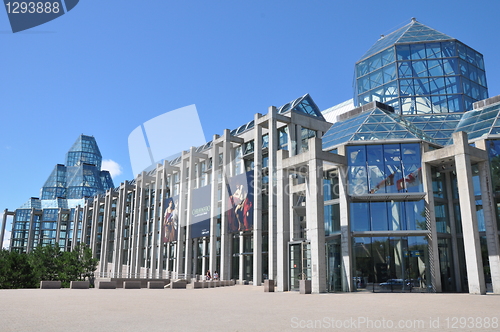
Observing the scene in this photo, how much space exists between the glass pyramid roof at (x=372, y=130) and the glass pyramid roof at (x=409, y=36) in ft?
52.5

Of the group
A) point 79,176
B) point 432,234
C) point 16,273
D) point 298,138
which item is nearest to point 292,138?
point 298,138

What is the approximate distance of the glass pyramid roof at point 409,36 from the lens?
152 feet

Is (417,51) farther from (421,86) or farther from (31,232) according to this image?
(31,232)

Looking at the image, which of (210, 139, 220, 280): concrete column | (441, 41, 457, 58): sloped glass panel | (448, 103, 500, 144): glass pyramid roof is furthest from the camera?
(210, 139, 220, 280): concrete column

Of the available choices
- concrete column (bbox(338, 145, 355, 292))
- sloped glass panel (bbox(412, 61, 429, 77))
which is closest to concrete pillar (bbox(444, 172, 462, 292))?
concrete column (bbox(338, 145, 355, 292))

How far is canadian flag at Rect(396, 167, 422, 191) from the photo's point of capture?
29025 millimetres

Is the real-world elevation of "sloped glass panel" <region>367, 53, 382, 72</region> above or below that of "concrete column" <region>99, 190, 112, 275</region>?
above

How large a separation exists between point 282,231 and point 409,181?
30.8 ft

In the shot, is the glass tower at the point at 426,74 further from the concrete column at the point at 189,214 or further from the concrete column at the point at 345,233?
the concrete column at the point at 189,214

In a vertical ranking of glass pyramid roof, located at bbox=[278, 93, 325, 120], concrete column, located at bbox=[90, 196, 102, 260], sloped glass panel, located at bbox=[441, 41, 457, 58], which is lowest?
concrete column, located at bbox=[90, 196, 102, 260]

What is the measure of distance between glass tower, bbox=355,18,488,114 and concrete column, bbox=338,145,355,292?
17682 millimetres

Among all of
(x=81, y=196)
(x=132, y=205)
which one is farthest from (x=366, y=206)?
(x=81, y=196)

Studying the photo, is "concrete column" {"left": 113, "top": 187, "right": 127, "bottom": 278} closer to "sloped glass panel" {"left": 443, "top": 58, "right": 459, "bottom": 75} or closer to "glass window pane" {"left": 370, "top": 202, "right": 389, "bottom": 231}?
"sloped glass panel" {"left": 443, "top": 58, "right": 459, "bottom": 75}

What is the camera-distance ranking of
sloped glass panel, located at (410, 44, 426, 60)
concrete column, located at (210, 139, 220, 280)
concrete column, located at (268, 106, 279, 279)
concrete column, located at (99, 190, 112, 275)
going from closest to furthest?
1. concrete column, located at (268, 106, 279, 279)
2. sloped glass panel, located at (410, 44, 426, 60)
3. concrete column, located at (210, 139, 220, 280)
4. concrete column, located at (99, 190, 112, 275)
